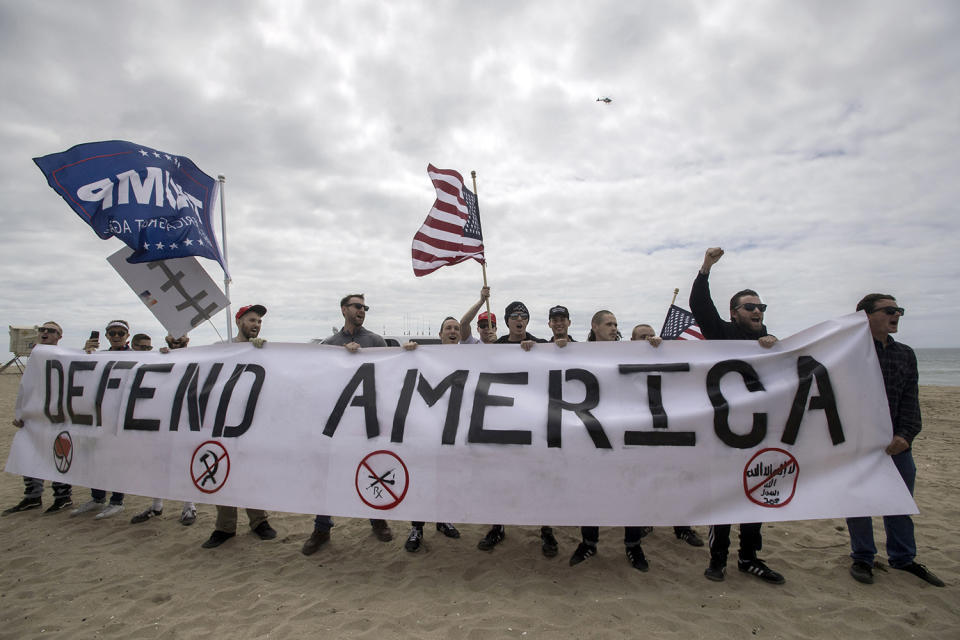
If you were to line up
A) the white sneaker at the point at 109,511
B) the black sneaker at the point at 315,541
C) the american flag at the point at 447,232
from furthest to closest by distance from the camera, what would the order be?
1. the american flag at the point at 447,232
2. the white sneaker at the point at 109,511
3. the black sneaker at the point at 315,541

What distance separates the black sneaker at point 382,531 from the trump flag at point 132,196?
148 inches

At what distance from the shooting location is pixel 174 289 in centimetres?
559

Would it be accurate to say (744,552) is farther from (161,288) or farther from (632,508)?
(161,288)

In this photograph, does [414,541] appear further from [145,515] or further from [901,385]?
[901,385]

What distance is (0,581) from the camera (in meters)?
3.65

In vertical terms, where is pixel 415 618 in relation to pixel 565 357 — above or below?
below

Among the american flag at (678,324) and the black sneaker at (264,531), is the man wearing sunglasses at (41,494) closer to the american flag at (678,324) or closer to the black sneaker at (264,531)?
the black sneaker at (264,531)

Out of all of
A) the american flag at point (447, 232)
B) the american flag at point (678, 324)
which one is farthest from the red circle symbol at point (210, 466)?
the american flag at point (678, 324)

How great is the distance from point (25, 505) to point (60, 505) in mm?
365

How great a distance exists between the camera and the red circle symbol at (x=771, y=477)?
10.6ft

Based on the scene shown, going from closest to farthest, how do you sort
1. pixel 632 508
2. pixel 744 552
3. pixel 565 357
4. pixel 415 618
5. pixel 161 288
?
pixel 415 618 → pixel 632 508 → pixel 744 552 → pixel 565 357 → pixel 161 288

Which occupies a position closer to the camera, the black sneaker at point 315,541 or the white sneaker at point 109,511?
the black sneaker at point 315,541

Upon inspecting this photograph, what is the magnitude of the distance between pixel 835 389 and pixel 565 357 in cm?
190

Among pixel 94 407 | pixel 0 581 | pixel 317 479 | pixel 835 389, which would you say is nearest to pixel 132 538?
pixel 0 581
